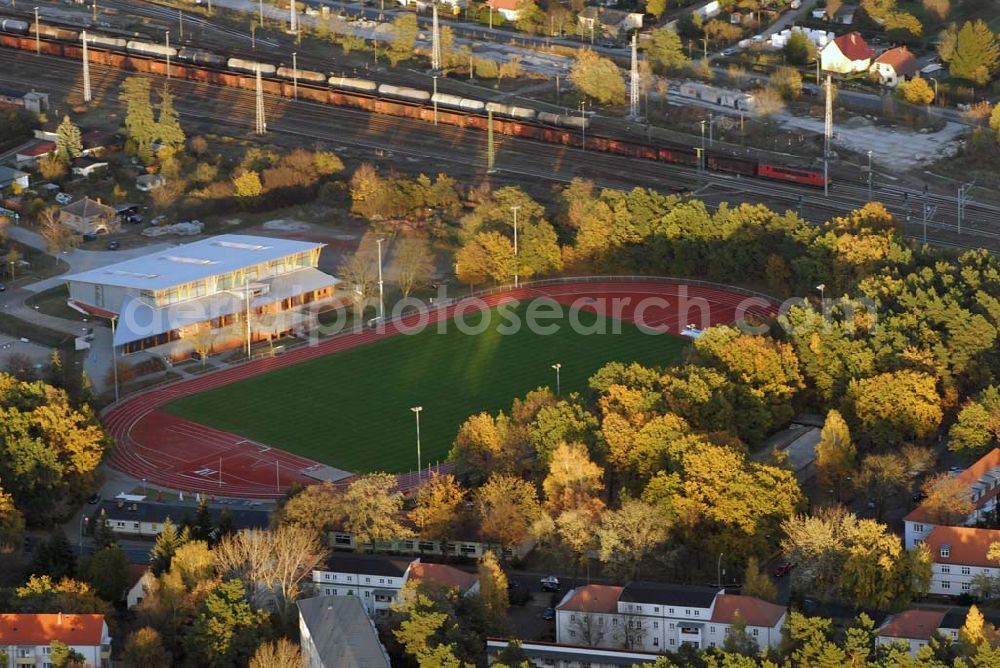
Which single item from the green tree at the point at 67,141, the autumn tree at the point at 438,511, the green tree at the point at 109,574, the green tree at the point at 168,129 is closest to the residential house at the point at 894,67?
the green tree at the point at 168,129

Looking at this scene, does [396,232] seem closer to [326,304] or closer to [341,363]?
[326,304]

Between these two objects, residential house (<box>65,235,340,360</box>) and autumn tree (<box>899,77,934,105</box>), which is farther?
autumn tree (<box>899,77,934,105</box>)

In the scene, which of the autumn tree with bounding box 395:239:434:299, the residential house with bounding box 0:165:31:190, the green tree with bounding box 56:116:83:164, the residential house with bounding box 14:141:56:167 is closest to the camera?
the autumn tree with bounding box 395:239:434:299

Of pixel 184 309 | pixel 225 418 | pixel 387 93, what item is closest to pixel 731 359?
pixel 225 418

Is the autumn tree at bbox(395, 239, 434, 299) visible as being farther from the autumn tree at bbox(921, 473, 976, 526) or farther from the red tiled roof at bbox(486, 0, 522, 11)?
the red tiled roof at bbox(486, 0, 522, 11)

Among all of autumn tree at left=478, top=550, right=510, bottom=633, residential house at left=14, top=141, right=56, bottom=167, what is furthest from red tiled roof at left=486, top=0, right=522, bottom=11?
autumn tree at left=478, top=550, right=510, bottom=633

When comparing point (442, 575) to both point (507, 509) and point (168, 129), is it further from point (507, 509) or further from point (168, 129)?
point (168, 129)
